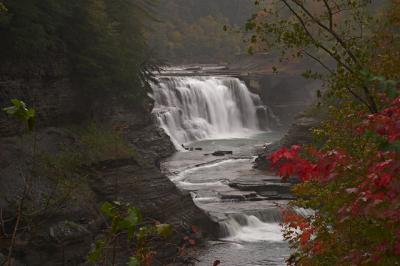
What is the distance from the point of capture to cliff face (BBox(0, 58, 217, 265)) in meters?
15.5

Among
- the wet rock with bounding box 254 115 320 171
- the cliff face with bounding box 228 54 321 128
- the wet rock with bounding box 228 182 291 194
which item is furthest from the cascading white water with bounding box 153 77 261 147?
the wet rock with bounding box 228 182 291 194

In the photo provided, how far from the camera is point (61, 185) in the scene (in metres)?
18.2

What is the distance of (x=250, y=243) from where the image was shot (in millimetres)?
Result: 20281

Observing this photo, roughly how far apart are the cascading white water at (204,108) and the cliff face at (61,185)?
16.3 metres

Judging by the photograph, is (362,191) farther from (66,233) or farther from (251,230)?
(251,230)

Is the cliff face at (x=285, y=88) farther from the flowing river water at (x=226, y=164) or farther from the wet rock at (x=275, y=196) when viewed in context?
the wet rock at (x=275, y=196)

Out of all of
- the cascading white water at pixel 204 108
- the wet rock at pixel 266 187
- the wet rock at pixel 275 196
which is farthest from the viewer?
the cascading white water at pixel 204 108

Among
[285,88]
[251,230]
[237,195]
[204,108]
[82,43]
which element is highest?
[82,43]

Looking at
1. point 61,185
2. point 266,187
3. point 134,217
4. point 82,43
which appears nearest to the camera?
point 134,217

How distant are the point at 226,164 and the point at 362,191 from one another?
27.0m

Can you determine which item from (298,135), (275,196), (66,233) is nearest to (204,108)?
(298,135)

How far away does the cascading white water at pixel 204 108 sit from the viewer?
43344 millimetres

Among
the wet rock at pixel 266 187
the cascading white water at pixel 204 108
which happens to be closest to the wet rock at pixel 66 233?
the wet rock at pixel 266 187

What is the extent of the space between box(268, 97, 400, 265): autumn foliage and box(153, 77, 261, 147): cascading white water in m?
30.2
